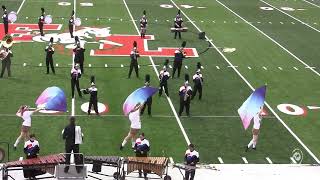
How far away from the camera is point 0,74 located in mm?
23047

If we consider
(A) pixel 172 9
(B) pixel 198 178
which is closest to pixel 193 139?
(B) pixel 198 178

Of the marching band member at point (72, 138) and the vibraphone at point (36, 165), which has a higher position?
the marching band member at point (72, 138)

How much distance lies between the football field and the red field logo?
0.10m

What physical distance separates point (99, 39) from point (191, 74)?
746 centimetres

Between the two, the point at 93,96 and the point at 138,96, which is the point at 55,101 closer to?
the point at 138,96

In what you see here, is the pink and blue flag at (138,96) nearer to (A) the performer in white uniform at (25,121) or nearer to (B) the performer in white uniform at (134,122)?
(B) the performer in white uniform at (134,122)

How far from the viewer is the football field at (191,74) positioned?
680 inches

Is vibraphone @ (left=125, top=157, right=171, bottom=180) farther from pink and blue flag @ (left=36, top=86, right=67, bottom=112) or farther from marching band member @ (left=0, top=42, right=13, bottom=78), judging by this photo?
marching band member @ (left=0, top=42, right=13, bottom=78)

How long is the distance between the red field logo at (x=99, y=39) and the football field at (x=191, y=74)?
3.7 inches

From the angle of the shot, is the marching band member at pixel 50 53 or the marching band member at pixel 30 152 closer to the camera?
the marching band member at pixel 30 152

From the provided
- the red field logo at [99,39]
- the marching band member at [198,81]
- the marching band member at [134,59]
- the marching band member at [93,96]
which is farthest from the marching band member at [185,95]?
the red field logo at [99,39]

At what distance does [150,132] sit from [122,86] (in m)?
4.91

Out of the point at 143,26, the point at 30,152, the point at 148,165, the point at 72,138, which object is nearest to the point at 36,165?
the point at 30,152

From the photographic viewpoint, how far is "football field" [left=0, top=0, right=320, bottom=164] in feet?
56.7
